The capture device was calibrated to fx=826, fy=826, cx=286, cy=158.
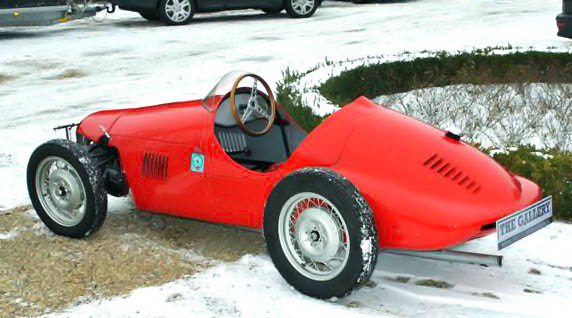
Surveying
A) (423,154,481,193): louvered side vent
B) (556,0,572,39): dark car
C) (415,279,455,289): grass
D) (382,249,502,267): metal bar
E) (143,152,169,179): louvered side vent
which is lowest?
(415,279,455,289): grass

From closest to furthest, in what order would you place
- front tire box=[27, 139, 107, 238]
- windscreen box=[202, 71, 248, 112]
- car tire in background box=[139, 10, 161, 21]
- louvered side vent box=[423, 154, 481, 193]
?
louvered side vent box=[423, 154, 481, 193]
windscreen box=[202, 71, 248, 112]
front tire box=[27, 139, 107, 238]
car tire in background box=[139, 10, 161, 21]

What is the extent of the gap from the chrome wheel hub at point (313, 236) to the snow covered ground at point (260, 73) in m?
0.20

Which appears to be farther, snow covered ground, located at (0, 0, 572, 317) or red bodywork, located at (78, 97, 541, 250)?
snow covered ground, located at (0, 0, 572, 317)

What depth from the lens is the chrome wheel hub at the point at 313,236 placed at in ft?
15.2

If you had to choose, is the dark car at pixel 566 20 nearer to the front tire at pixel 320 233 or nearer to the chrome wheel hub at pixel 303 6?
the front tire at pixel 320 233

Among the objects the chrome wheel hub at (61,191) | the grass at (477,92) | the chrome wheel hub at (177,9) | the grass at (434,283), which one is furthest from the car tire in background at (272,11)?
the grass at (434,283)

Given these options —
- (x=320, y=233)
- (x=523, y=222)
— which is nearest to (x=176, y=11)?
(x=320, y=233)

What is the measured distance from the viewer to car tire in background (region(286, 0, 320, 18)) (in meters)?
19.0

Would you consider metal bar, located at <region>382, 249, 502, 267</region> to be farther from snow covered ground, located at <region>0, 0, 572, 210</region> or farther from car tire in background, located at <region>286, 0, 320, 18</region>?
car tire in background, located at <region>286, 0, 320, 18</region>

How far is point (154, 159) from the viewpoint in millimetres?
5680

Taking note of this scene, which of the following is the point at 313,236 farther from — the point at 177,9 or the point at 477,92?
the point at 177,9

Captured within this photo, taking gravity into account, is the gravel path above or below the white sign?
below

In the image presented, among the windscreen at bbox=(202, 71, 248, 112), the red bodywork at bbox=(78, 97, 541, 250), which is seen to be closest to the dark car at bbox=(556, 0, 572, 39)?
the red bodywork at bbox=(78, 97, 541, 250)

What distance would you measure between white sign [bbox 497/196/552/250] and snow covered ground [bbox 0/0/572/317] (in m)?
0.45
